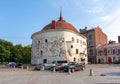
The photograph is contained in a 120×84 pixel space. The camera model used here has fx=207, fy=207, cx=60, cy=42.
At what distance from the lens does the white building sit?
208ft

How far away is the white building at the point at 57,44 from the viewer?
63312mm

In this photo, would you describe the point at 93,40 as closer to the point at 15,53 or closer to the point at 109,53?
the point at 109,53

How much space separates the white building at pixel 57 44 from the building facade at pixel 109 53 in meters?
13.3

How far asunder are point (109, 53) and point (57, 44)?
23.1 m

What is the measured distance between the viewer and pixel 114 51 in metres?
74.3

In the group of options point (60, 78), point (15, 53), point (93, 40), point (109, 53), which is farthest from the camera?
point (15, 53)

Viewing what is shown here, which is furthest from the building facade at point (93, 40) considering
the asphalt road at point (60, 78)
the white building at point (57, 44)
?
the asphalt road at point (60, 78)

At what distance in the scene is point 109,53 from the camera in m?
76.4

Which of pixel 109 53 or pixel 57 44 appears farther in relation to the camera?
pixel 109 53

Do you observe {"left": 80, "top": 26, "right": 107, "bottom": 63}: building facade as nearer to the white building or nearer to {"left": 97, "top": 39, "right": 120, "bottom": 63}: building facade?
{"left": 97, "top": 39, "right": 120, "bottom": 63}: building facade

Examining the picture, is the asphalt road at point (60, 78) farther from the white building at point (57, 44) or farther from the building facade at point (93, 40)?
the building facade at point (93, 40)

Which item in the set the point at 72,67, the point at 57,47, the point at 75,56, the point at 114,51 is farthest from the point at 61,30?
the point at 72,67

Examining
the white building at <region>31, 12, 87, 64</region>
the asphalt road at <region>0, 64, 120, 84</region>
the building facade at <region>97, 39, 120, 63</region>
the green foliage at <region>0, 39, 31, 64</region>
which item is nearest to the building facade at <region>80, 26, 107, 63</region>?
the building facade at <region>97, 39, 120, 63</region>

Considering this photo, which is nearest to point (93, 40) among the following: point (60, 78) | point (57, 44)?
point (57, 44)
